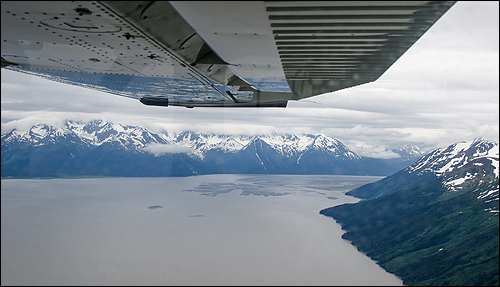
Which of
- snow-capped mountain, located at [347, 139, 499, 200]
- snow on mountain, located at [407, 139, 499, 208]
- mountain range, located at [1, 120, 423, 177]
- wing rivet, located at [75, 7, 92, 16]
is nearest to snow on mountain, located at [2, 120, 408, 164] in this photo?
mountain range, located at [1, 120, 423, 177]


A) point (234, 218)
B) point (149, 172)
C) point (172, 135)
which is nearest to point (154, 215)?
point (234, 218)

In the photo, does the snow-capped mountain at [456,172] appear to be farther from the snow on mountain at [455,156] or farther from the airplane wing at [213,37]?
the airplane wing at [213,37]

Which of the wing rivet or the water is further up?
the wing rivet

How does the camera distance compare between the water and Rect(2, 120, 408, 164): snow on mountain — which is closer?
the water

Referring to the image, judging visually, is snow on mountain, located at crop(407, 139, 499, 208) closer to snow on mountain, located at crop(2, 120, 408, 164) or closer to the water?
the water

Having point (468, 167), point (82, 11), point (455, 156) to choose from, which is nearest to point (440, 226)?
point (468, 167)

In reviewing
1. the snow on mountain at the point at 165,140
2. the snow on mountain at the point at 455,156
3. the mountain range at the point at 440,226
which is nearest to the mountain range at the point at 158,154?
the snow on mountain at the point at 165,140

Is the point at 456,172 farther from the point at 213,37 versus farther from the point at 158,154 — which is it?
the point at 158,154

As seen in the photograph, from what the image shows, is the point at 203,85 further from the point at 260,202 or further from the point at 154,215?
the point at 260,202
